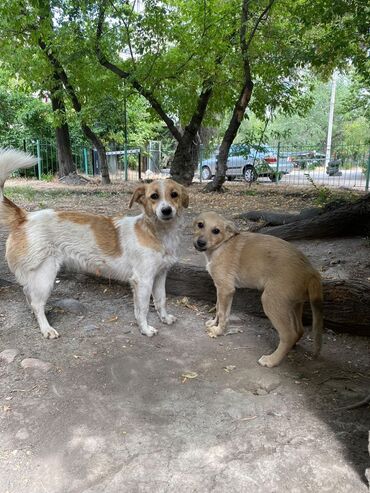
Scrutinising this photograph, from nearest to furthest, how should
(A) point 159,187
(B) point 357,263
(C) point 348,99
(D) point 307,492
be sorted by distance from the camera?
(D) point 307,492 → (A) point 159,187 → (B) point 357,263 → (C) point 348,99

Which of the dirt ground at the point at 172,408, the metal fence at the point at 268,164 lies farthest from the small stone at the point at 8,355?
the metal fence at the point at 268,164

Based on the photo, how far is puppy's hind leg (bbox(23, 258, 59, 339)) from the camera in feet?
12.8

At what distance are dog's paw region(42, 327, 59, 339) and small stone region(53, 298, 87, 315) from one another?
0.54 meters

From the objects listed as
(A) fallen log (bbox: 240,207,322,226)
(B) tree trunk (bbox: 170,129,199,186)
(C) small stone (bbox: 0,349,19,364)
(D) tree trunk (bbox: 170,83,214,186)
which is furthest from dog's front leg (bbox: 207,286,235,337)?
(B) tree trunk (bbox: 170,129,199,186)

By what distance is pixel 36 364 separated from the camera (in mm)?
3363

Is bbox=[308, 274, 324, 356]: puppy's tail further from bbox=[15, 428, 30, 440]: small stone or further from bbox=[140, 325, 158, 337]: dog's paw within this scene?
bbox=[15, 428, 30, 440]: small stone

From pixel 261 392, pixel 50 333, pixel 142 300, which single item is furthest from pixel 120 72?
pixel 261 392

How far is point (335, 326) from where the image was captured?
3.94 m

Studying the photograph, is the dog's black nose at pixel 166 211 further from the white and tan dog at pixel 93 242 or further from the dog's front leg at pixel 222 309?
the dog's front leg at pixel 222 309

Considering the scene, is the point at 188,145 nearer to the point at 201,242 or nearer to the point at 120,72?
the point at 120,72

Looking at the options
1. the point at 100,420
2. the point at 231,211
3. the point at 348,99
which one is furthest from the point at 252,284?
the point at 348,99

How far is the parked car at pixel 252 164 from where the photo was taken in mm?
15031

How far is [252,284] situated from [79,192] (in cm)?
1111

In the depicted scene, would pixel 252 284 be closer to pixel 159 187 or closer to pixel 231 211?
pixel 159 187
